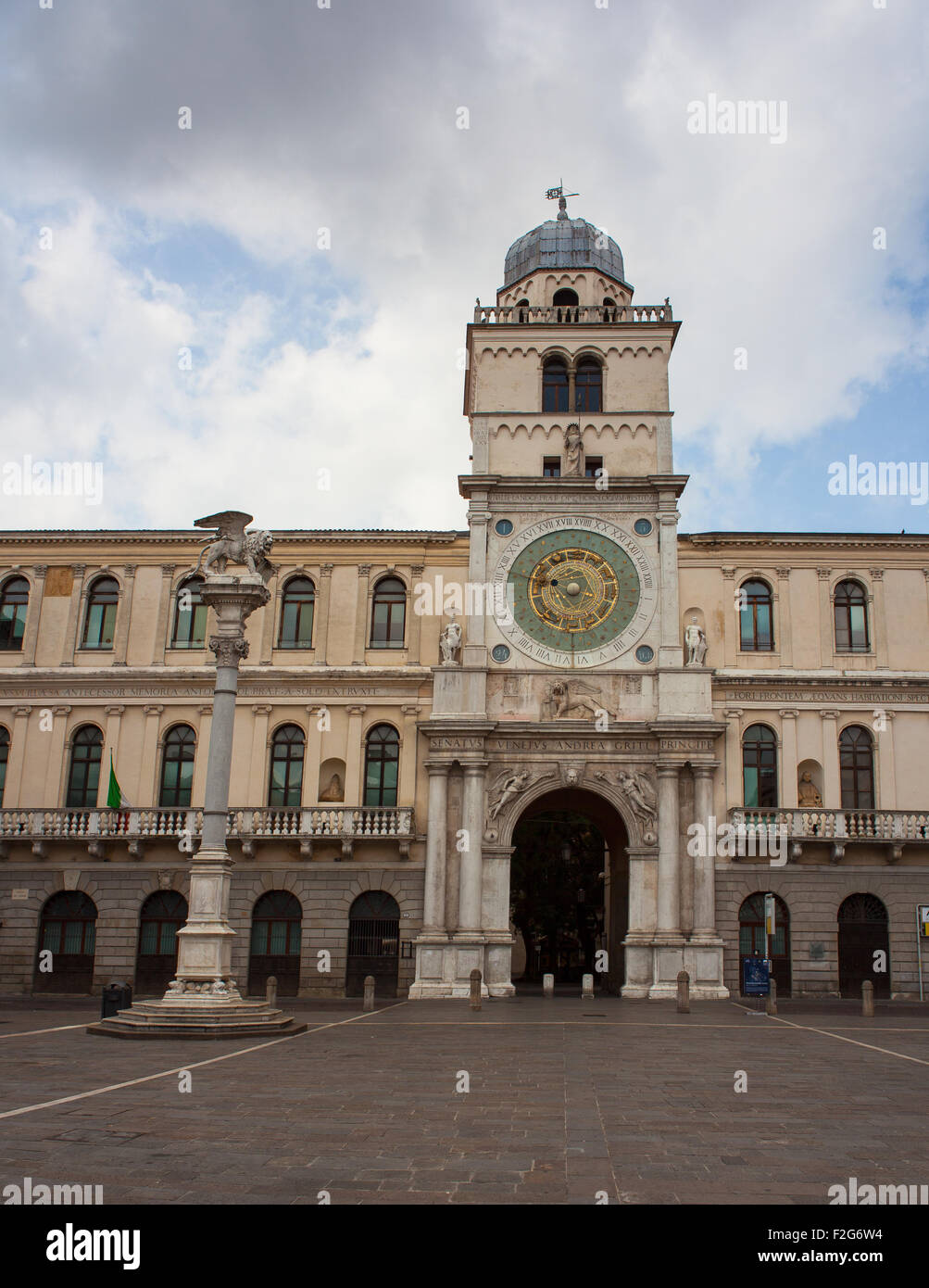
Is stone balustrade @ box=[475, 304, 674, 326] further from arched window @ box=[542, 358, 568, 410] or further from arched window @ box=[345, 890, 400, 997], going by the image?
arched window @ box=[345, 890, 400, 997]

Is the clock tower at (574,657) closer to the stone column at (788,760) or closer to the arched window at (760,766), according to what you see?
the arched window at (760,766)

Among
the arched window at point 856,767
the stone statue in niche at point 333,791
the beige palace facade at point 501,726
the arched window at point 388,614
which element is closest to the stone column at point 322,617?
the beige palace facade at point 501,726

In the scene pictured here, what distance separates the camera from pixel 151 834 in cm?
3762

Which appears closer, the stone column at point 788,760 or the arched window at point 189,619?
the stone column at point 788,760

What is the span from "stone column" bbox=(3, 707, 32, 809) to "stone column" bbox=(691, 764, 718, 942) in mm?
22706

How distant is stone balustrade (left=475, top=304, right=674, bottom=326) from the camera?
42.6 metres

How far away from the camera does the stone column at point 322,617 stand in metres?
40.1

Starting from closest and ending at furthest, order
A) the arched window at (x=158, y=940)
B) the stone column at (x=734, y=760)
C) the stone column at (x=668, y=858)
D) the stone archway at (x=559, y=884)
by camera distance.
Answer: the stone column at (x=668, y=858), the arched window at (x=158, y=940), the stone column at (x=734, y=760), the stone archway at (x=559, y=884)

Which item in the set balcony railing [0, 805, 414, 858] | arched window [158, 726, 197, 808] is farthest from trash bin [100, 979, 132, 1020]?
arched window [158, 726, 197, 808]

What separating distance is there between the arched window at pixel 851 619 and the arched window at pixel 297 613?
18.3 metres

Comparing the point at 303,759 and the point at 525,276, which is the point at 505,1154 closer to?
the point at 303,759

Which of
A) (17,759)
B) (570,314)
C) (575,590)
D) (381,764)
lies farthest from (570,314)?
(17,759)

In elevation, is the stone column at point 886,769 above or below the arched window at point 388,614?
below
